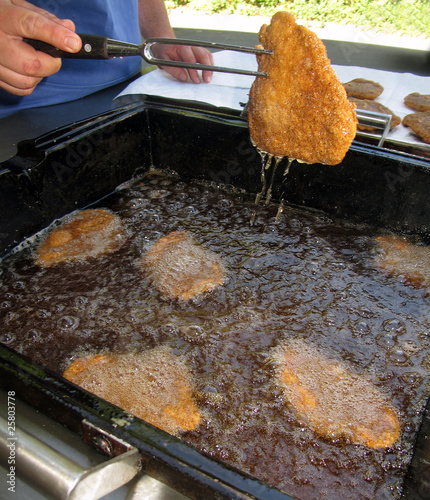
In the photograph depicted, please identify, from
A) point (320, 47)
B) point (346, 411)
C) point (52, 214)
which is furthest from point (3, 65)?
point (346, 411)

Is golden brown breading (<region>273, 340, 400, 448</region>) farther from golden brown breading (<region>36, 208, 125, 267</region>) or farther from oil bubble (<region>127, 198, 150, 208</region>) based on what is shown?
oil bubble (<region>127, 198, 150, 208</region>)

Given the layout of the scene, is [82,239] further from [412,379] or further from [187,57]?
[187,57]

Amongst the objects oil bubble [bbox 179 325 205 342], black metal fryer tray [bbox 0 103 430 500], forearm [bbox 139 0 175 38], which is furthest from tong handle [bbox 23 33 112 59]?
forearm [bbox 139 0 175 38]

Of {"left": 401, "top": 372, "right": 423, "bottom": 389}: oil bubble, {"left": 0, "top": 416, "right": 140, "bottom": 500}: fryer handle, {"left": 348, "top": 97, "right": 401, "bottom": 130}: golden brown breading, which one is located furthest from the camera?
{"left": 348, "top": 97, "right": 401, "bottom": 130}: golden brown breading

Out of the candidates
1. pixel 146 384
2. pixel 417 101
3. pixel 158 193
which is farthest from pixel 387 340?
pixel 417 101

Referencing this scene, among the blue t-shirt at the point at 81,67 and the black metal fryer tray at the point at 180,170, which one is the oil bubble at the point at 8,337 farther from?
the blue t-shirt at the point at 81,67

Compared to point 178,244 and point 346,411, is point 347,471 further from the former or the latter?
point 178,244
